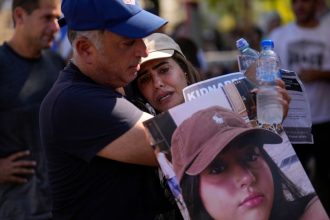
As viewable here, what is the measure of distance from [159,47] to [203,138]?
0.85 m

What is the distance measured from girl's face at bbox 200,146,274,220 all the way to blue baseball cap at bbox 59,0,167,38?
2.00 feet

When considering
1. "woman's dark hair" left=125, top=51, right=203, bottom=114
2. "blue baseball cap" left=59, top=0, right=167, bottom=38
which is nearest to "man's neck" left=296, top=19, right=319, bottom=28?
"woman's dark hair" left=125, top=51, right=203, bottom=114

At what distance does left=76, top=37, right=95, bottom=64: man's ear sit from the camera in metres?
2.65

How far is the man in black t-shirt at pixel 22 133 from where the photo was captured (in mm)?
4098

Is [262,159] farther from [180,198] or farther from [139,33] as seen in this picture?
[139,33]

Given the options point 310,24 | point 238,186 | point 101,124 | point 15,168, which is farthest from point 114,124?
point 310,24

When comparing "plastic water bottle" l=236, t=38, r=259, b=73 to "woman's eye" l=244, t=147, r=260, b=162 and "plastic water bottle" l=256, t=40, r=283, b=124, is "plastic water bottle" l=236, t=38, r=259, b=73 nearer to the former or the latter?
"plastic water bottle" l=256, t=40, r=283, b=124

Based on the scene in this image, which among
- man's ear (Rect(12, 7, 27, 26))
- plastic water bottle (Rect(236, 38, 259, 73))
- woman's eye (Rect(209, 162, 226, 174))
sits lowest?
woman's eye (Rect(209, 162, 226, 174))

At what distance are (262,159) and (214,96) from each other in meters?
0.30

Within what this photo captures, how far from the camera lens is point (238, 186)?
8.21 feet

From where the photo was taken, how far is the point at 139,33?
8.64 feet

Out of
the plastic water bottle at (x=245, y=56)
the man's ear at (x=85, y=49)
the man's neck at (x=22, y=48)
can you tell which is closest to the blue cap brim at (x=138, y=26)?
the man's ear at (x=85, y=49)

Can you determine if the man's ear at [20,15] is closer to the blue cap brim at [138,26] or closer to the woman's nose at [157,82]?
the woman's nose at [157,82]

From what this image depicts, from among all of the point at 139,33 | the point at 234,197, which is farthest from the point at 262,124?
the point at 139,33
